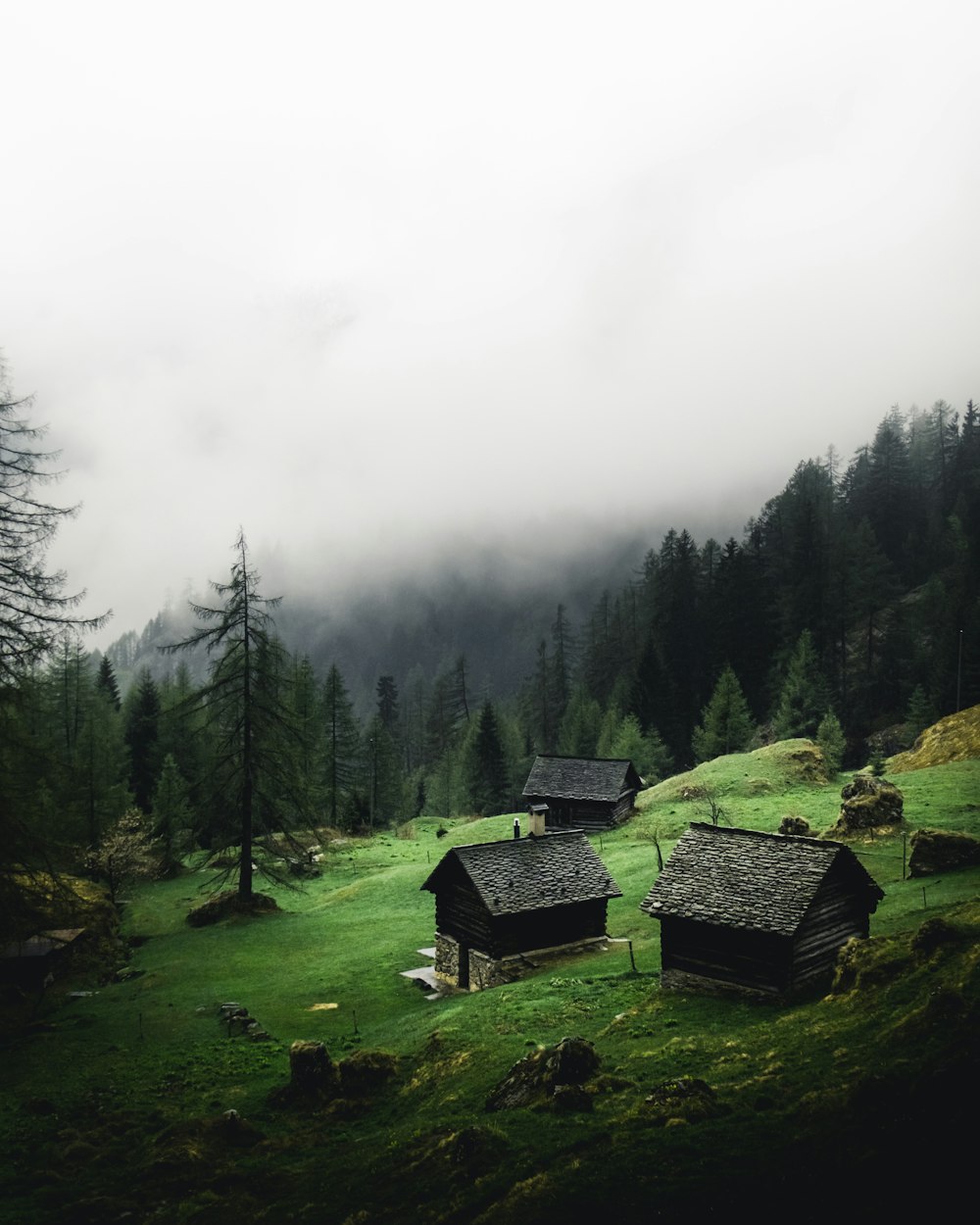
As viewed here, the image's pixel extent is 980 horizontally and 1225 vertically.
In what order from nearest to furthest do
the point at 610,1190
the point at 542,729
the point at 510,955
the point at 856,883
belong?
the point at 610,1190
the point at 856,883
the point at 510,955
the point at 542,729

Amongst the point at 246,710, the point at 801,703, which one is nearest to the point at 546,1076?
the point at 246,710

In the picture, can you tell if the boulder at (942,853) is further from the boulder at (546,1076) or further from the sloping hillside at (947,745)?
the sloping hillside at (947,745)

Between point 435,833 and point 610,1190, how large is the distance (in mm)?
61681

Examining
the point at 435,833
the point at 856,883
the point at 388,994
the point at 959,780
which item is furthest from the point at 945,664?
the point at 388,994

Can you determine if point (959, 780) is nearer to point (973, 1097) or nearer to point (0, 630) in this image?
point (973, 1097)

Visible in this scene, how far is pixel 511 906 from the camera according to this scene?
30.9 metres

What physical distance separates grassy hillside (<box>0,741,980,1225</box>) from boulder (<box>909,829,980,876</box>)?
1651mm

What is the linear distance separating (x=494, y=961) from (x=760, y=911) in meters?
11.8

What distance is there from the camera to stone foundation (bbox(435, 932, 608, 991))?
30453 mm

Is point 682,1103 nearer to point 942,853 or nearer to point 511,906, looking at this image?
point 511,906

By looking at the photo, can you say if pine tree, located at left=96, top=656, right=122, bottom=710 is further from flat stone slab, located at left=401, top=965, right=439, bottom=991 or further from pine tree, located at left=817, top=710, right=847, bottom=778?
pine tree, located at left=817, top=710, right=847, bottom=778

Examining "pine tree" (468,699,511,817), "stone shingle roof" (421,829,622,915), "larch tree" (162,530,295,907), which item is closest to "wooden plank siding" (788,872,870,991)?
"stone shingle roof" (421,829,622,915)

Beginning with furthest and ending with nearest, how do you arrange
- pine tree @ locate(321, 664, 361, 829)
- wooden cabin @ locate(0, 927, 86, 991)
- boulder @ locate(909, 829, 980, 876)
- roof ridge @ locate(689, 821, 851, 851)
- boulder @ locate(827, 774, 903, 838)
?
1. pine tree @ locate(321, 664, 361, 829)
2. boulder @ locate(827, 774, 903, 838)
3. wooden cabin @ locate(0, 927, 86, 991)
4. boulder @ locate(909, 829, 980, 876)
5. roof ridge @ locate(689, 821, 851, 851)

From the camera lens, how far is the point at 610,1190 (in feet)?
39.4
